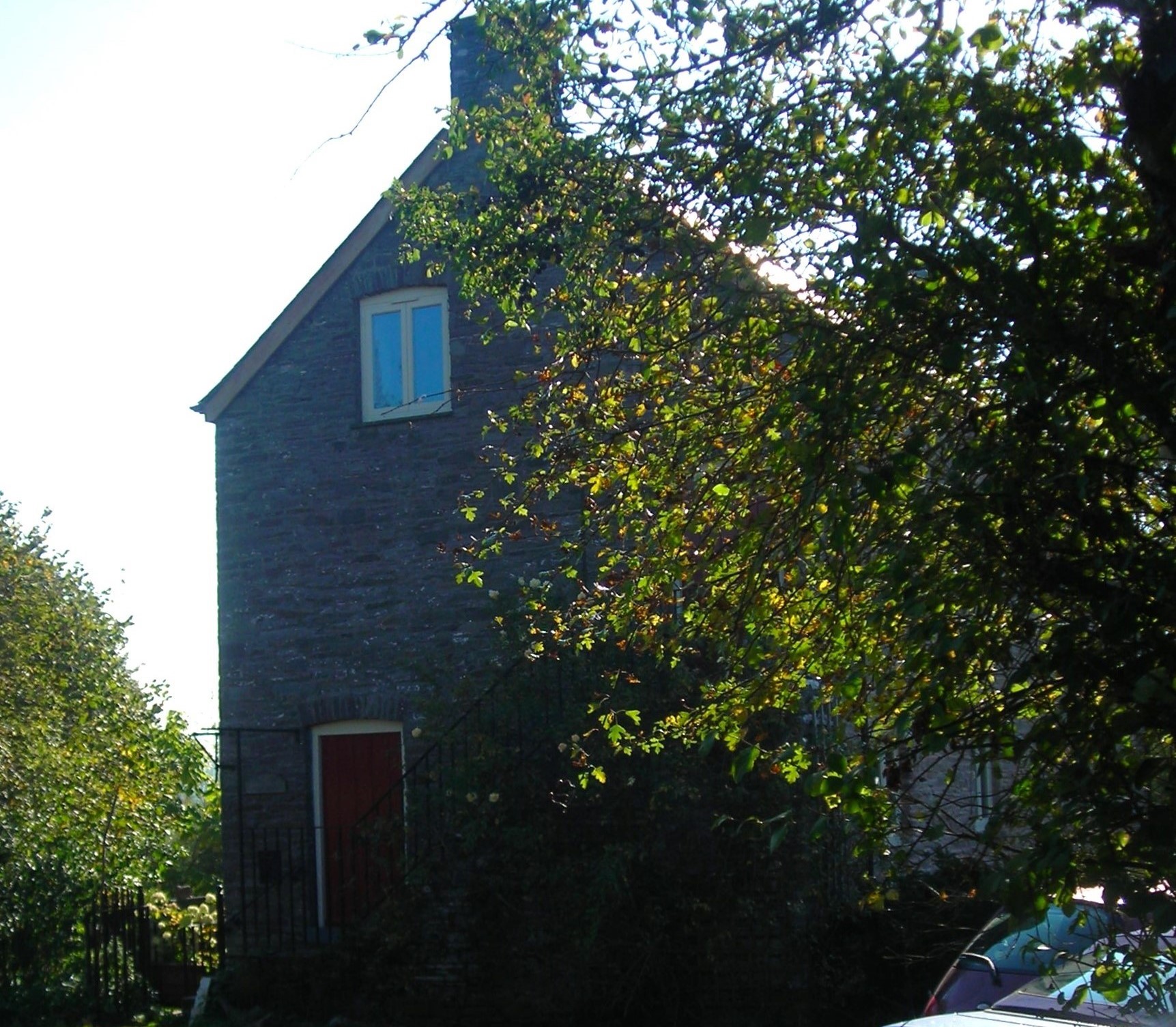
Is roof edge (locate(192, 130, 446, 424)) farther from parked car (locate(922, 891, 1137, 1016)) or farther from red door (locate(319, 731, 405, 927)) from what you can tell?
parked car (locate(922, 891, 1137, 1016))

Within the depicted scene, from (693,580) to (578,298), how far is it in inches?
58.9

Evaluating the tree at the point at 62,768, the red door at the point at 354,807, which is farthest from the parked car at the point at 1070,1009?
the tree at the point at 62,768

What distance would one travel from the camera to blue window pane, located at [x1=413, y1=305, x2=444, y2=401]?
603 inches

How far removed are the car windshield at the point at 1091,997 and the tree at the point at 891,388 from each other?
1.12ft

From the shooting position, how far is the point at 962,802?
5359 mm

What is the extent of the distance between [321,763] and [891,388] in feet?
37.0

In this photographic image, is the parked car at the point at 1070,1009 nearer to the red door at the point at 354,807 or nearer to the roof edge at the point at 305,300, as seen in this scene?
the red door at the point at 354,807

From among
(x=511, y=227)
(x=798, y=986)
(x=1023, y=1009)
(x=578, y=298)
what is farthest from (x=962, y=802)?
(x=798, y=986)

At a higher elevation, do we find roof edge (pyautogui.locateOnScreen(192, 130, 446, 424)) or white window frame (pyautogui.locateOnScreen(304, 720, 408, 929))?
roof edge (pyautogui.locateOnScreen(192, 130, 446, 424))

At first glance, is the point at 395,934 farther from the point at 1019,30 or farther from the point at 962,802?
the point at 1019,30

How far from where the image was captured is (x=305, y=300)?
51.3 ft

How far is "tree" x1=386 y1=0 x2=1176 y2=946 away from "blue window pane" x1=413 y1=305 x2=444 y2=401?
819 centimetres

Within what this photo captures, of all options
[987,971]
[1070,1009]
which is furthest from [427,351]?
[1070,1009]

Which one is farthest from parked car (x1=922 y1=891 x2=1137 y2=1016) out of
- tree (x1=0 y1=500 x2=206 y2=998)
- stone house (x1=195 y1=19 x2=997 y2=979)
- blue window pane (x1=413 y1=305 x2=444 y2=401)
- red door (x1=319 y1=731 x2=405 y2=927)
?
tree (x1=0 y1=500 x2=206 y2=998)
